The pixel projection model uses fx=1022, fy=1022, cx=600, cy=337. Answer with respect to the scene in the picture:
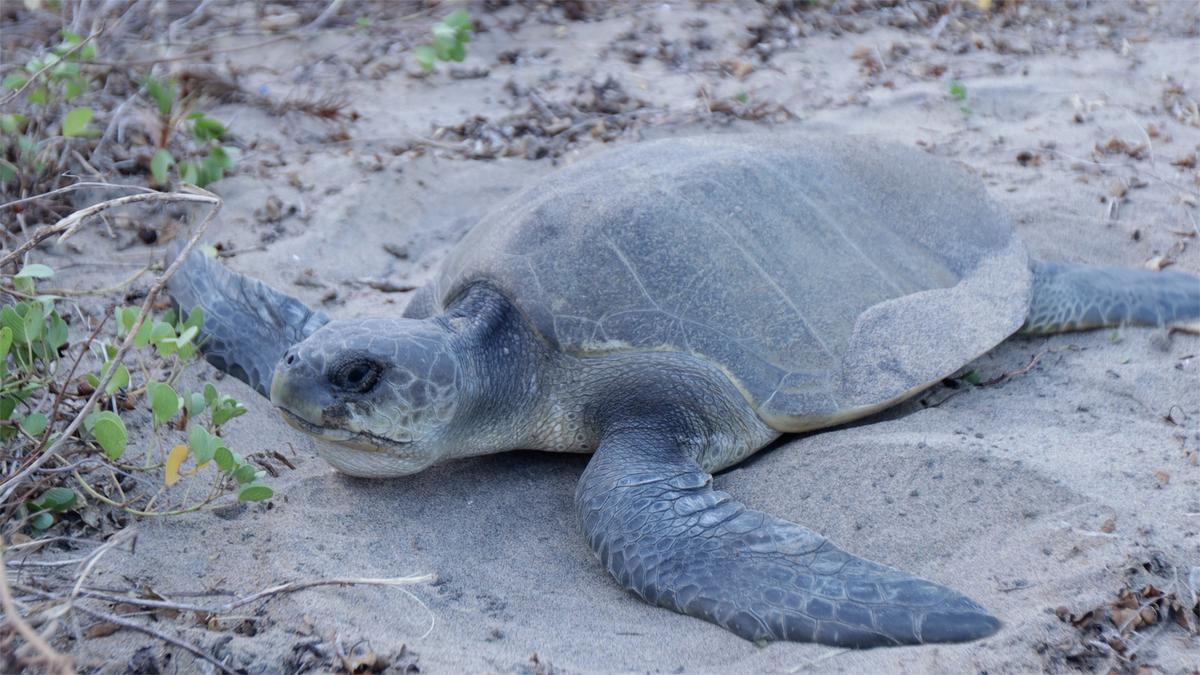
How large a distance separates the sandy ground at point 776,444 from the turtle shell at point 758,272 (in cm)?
17

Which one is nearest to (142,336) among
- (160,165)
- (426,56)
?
(160,165)

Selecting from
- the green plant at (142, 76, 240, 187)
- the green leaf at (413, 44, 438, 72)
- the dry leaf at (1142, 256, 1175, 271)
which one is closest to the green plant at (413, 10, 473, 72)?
the green leaf at (413, 44, 438, 72)

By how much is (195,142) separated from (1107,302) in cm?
323

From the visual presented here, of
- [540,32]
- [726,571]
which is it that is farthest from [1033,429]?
[540,32]

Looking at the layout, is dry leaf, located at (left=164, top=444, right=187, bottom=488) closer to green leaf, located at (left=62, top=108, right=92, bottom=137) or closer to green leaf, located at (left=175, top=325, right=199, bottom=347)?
green leaf, located at (left=175, top=325, right=199, bottom=347)

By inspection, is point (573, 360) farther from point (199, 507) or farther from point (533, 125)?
point (533, 125)

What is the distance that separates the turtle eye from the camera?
2260 mm

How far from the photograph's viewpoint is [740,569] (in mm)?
1998

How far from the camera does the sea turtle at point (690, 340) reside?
80.0 inches

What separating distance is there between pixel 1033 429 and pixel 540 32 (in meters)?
3.63

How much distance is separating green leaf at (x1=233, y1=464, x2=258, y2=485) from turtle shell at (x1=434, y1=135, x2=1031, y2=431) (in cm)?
75

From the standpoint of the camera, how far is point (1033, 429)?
2.49m

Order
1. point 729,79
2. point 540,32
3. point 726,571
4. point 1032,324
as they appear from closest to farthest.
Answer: point 726,571
point 1032,324
point 729,79
point 540,32

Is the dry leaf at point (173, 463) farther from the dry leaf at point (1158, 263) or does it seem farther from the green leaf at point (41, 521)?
the dry leaf at point (1158, 263)
